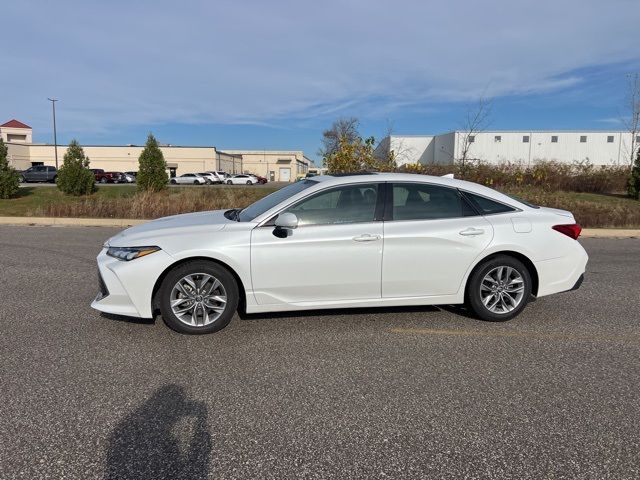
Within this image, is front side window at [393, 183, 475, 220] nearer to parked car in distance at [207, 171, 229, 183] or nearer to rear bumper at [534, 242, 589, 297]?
rear bumper at [534, 242, 589, 297]

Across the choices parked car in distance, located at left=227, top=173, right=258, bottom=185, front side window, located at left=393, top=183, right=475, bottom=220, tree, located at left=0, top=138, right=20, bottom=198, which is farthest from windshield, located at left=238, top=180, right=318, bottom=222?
parked car in distance, located at left=227, top=173, right=258, bottom=185

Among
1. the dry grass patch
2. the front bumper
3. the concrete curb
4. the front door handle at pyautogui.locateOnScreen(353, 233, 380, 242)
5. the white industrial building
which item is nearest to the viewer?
the front bumper

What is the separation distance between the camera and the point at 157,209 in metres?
15.7

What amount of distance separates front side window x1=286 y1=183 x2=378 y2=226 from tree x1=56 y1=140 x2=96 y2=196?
2205 centimetres

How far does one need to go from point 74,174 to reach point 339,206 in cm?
2217

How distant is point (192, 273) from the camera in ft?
14.3

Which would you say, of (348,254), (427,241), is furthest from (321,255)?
(427,241)

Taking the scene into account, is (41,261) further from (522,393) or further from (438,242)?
(522,393)

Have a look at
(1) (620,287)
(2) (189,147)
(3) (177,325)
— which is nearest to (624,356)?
(1) (620,287)

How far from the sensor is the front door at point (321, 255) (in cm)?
443

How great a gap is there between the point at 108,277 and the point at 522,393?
12.1 ft

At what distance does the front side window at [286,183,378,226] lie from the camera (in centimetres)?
463

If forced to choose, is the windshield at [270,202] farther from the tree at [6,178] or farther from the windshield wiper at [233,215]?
the tree at [6,178]

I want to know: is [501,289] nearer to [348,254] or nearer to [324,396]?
[348,254]
